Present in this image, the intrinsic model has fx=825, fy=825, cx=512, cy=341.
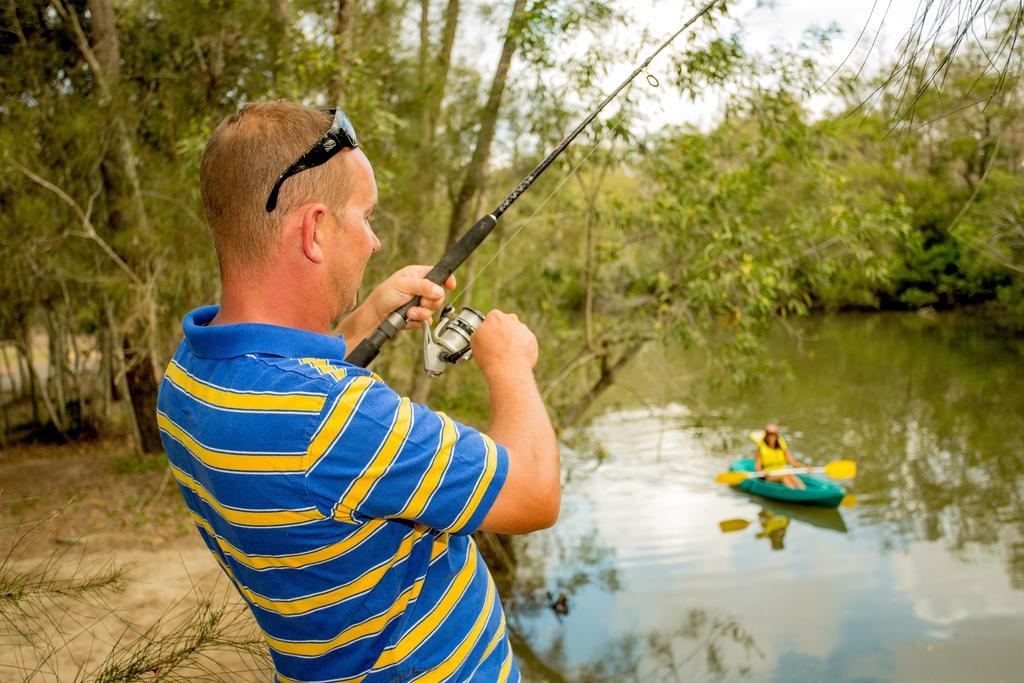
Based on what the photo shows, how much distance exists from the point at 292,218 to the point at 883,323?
35.7 m

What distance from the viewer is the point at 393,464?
116 centimetres

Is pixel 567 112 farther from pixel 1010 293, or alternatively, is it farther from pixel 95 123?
pixel 1010 293

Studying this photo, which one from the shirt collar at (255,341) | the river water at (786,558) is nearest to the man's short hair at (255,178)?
the shirt collar at (255,341)

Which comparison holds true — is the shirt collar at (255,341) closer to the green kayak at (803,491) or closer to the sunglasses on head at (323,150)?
the sunglasses on head at (323,150)

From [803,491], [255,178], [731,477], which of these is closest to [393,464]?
[255,178]

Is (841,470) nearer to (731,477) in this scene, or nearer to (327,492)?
(731,477)

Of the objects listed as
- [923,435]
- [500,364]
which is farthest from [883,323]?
[500,364]

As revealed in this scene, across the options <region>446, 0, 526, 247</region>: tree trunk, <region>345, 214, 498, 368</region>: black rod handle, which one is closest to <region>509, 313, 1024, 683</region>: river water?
<region>446, 0, 526, 247</region>: tree trunk

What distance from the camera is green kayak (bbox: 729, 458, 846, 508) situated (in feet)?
38.9

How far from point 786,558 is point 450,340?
9.96 metres

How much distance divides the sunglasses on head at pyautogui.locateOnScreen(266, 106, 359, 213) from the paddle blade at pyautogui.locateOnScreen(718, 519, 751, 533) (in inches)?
433

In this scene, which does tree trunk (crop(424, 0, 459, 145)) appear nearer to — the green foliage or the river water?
the green foliage

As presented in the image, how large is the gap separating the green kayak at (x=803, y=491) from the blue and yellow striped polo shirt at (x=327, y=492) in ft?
37.7

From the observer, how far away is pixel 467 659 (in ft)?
4.56
